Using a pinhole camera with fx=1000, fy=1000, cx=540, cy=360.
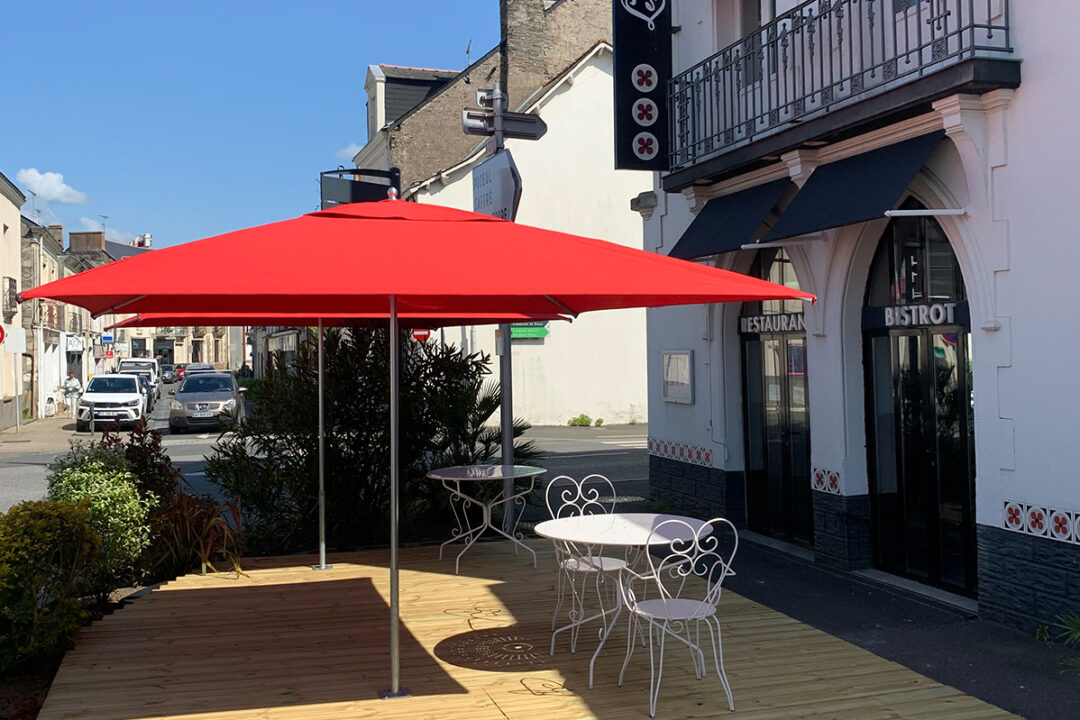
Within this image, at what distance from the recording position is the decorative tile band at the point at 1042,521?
6.20 metres

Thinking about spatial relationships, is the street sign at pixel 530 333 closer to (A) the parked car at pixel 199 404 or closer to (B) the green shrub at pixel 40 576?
(A) the parked car at pixel 199 404

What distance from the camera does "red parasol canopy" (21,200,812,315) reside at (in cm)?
411

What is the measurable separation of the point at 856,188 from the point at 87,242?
71202mm

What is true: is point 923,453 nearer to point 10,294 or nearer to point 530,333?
point 530,333

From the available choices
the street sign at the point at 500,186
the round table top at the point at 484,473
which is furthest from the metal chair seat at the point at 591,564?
the street sign at the point at 500,186

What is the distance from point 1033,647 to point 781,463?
395 centimetres

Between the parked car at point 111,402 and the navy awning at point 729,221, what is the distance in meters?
22.7

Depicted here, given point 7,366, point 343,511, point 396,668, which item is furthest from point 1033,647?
point 7,366

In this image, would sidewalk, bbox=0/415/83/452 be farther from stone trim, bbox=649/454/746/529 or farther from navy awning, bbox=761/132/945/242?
navy awning, bbox=761/132/945/242

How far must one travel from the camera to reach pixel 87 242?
229 feet

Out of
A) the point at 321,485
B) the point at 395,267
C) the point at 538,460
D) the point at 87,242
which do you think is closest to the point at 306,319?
the point at 321,485

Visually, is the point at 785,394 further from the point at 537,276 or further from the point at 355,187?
the point at 355,187

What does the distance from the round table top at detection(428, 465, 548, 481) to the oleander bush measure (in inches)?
49.6

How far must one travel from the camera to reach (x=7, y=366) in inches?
1259
